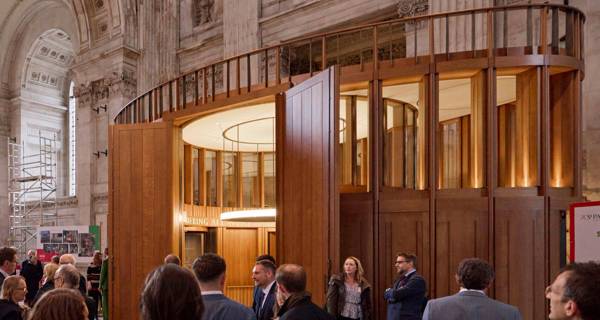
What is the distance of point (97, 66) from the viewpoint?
20.0 meters

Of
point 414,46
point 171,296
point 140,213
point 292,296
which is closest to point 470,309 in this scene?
point 292,296

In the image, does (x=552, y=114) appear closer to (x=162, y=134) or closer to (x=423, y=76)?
(x=423, y=76)

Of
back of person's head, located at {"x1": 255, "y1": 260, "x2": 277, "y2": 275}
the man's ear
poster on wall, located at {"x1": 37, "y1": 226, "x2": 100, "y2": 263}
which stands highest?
the man's ear

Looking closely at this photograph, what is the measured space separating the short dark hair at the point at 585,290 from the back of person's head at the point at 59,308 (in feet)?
6.07

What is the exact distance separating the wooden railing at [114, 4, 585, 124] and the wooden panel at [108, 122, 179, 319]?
57 cm

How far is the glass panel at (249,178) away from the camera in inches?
494

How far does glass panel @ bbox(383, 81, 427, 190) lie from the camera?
7560mm

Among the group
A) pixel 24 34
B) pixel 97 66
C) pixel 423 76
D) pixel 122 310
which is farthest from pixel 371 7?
pixel 24 34

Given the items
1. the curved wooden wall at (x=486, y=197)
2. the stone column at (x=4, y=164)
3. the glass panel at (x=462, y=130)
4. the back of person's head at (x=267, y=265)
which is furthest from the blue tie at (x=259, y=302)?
the stone column at (x=4, y=164)

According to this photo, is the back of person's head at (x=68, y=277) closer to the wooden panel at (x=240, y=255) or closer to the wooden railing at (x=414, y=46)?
the wooden railing at (x=414, y=46)

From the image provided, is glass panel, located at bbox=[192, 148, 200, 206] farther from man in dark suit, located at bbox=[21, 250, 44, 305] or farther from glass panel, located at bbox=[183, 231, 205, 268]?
man in dark suit, located at bbox=[21, 250, 44, 305]

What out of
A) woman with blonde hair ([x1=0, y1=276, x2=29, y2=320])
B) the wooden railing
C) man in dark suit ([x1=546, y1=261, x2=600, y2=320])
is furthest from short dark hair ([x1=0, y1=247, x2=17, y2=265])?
man in dark suit ([x1=546, y1=261, x2=600, y2=320])

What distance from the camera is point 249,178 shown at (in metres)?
12.6

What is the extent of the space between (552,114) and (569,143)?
0.44m
